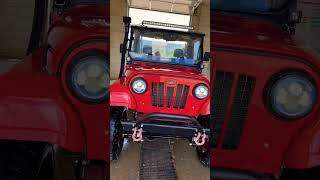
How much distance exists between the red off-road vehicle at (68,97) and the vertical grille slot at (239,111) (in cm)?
38

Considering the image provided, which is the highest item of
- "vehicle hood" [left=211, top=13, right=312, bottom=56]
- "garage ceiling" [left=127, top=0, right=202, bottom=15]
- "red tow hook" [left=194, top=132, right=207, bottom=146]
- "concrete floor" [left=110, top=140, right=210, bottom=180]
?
"garage ceiling" [left=127, top=0, right=202, bottom=15]

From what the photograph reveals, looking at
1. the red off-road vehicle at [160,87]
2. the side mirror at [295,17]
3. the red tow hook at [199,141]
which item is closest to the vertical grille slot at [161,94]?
the red off-road vehicle at [160,87]

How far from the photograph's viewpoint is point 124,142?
1161 mm

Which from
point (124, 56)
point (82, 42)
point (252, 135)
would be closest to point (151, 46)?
point (124, 56)

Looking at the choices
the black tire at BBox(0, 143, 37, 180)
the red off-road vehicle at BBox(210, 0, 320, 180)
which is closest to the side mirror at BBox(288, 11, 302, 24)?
the red off-road vehicle at BBox(210, 0, 320, 180)

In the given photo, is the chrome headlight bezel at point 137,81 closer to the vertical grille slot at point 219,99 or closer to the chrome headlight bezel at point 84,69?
the chrome headlight bezel at point 84,69

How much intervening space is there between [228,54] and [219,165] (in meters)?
0.33

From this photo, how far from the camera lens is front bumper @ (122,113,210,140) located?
3.64 feet

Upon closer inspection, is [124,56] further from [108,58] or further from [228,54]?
[228,54]

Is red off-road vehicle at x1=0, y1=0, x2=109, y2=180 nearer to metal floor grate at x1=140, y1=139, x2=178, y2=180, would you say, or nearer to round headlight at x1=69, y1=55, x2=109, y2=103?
round headlight at x1=69, y1=55, x2=109, y2=103

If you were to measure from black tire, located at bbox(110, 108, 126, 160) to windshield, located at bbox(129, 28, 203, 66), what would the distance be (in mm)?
140

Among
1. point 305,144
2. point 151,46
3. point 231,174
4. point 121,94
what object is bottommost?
point 231,174

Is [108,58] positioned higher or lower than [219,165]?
higher

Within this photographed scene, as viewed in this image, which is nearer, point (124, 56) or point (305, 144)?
point (124, 56)
